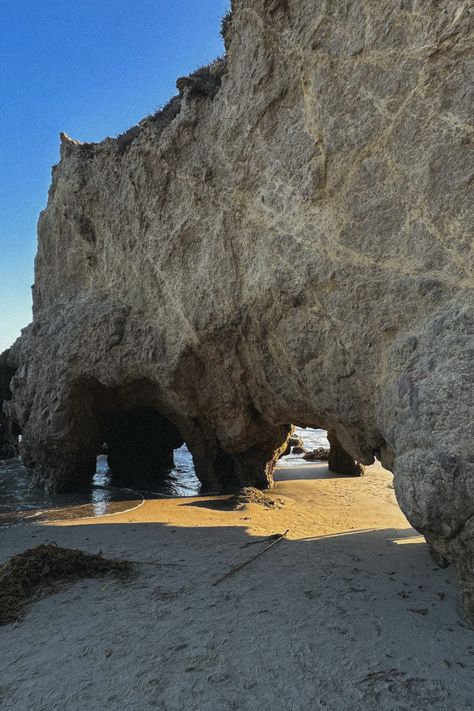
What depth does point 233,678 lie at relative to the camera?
4.11m

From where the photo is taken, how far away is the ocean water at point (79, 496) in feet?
36.6

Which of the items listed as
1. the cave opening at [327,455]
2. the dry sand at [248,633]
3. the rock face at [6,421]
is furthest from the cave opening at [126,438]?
the dry sand at [248,633]

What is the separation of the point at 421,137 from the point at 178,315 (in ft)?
20.1

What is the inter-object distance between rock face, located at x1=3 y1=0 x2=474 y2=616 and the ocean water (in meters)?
0.84

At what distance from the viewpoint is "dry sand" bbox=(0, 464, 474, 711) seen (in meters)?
3.90

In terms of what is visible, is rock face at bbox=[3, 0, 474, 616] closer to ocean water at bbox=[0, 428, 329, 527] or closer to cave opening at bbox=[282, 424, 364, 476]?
ocean water at bbox=[0, 428, 329, 527]

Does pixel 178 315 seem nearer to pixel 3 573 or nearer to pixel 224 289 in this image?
pixel 224 289

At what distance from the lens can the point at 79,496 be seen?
1354 cm

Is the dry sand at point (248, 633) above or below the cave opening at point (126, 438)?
below

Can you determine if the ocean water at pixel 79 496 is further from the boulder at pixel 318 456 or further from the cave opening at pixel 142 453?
the boulder at pixel 318 456

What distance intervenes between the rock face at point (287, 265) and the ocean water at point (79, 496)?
84 centimetres

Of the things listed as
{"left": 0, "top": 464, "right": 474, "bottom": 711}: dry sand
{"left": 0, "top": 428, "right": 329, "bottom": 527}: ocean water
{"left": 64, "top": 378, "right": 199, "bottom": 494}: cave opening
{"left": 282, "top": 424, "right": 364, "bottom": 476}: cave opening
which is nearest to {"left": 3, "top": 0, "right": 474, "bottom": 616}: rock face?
{"left": 64, "top": 378, "right": 199, "bottom": 494}: cave opening

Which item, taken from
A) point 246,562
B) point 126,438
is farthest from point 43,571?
point 126,438

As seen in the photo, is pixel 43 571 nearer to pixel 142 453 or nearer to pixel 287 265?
pixel 287 265
